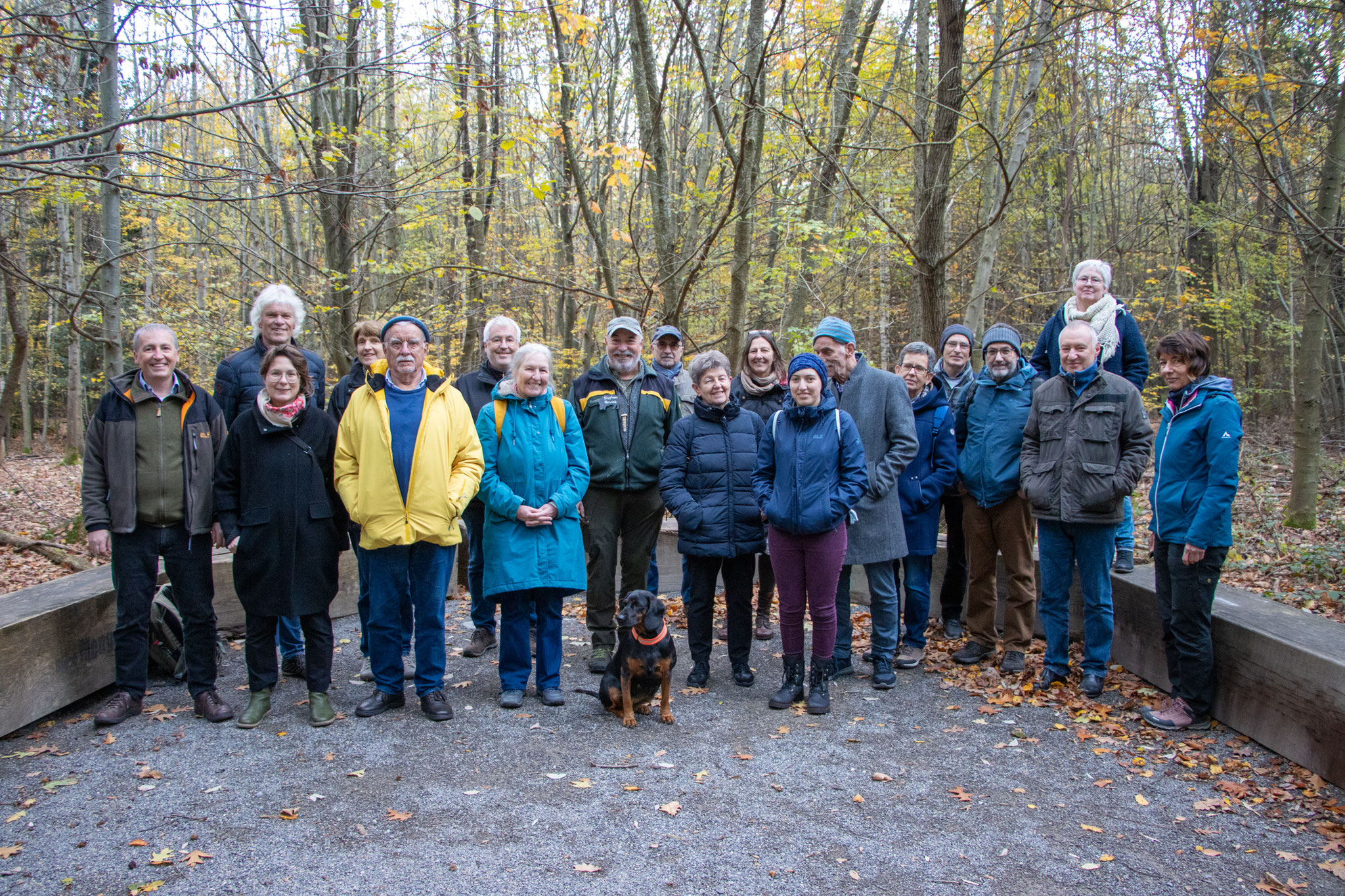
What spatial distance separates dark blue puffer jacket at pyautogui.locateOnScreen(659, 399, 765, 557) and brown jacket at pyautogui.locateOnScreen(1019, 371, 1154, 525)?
1.74 m

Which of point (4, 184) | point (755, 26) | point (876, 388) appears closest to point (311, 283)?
point (4, 184)

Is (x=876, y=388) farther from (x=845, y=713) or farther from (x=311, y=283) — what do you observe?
(x=311, y=283)

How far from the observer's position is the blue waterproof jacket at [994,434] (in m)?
5.21

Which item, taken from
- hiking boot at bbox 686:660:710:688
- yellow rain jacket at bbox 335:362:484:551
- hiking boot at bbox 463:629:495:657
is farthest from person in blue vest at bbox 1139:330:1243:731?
hiking boot at bbox 463:629:495:657

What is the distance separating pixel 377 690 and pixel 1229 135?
33.8ft

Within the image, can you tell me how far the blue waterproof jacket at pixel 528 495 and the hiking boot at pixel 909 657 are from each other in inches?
90.8

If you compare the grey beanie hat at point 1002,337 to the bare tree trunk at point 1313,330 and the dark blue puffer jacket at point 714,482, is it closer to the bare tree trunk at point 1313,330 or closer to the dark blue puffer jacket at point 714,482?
the dark blue puffer jacket at point 714,482

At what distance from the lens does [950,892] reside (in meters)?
2.92

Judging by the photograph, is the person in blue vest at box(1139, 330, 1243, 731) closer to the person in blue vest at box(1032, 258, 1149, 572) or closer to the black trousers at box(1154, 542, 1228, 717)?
the black trousers at box(1154, 542, 1228, 717)

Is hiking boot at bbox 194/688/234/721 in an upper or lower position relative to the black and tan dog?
lower

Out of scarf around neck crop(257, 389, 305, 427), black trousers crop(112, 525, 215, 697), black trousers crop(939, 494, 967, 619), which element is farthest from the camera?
black trousers crop(939, 494, 967, 619)

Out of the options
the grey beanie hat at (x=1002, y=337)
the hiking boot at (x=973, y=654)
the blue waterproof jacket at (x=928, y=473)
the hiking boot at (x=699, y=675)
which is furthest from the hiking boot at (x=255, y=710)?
the grey beanie hat at (x=1002, y=337)

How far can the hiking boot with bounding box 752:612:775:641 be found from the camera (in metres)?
6.24

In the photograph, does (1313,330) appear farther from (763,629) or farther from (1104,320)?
(763,629)
